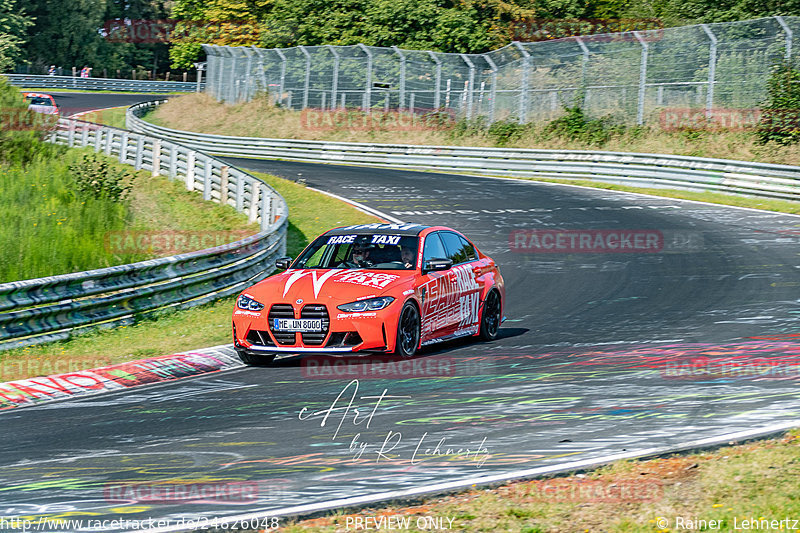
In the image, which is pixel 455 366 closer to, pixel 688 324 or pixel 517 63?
pixel 688 324

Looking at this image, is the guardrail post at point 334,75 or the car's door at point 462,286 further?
the guardrail post at point 334,75

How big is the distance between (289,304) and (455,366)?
6.00 ft

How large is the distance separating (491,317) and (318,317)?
284 cm

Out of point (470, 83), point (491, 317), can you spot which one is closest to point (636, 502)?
point (491, 317)

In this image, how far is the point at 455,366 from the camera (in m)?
10.2

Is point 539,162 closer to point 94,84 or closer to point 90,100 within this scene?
point 90,100

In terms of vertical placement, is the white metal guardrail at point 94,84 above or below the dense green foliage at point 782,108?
below

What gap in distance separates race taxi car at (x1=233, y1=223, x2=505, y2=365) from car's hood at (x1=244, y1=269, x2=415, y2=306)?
1 centimetres

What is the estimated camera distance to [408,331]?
418 inches

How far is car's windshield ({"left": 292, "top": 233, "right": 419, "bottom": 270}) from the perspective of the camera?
11320 mm

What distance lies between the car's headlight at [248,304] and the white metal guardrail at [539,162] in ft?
61.5

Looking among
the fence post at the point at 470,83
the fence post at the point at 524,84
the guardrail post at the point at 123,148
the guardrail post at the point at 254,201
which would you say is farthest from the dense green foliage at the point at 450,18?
the guardrail post at the point at 254,201

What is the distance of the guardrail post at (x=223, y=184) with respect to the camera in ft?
79.8

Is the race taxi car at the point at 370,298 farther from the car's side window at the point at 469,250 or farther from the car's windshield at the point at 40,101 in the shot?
the car's windshield at the point at 40,101
